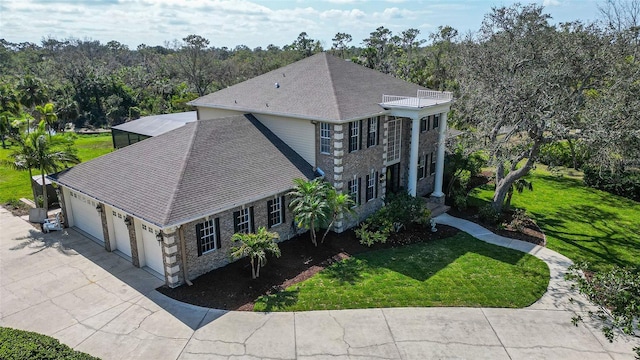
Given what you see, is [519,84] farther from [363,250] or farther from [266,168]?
[266,168]

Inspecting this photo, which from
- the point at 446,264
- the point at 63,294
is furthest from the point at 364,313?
the point at 63,294

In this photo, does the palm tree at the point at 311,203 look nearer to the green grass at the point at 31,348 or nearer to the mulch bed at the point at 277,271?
the mulch bed at the point at 277,271

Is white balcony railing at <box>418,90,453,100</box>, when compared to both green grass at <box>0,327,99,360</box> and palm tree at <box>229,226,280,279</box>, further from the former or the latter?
green grass at <box>0,327,99,360</box>

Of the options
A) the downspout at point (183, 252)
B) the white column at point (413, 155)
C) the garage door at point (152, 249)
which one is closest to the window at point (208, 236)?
the downspout at point (183, 252)

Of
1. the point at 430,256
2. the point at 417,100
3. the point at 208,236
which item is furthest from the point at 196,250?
the point at 417,100

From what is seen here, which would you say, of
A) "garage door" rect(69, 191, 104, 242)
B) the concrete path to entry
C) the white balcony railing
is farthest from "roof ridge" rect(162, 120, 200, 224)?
the white balcony railing

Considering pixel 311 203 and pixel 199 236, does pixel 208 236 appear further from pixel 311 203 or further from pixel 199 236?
pixel 311 203

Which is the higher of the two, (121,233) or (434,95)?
(434,95)
